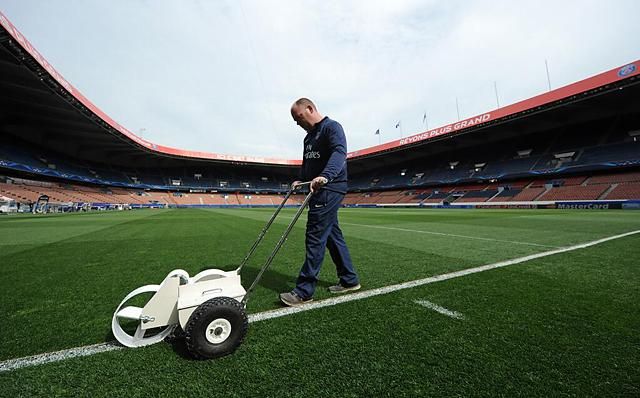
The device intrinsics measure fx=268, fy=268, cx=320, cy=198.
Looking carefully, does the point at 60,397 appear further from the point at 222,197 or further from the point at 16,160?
the point at 222,197

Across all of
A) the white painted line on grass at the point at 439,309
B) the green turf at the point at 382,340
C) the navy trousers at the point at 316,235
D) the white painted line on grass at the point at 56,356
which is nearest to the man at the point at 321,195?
the navy trousers at the point at 316,235

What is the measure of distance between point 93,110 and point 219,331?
33.7 metres

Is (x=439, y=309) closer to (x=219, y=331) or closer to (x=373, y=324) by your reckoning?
(x=373, y=324)

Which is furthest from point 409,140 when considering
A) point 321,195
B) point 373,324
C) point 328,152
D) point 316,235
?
point 373,324

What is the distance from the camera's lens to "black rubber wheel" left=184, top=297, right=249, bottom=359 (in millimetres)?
1564

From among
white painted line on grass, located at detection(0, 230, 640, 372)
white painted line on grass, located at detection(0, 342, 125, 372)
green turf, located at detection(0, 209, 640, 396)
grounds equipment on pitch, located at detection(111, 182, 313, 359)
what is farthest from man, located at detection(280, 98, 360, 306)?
white painted line on grass, located at detection(0, 342, 125, 372)

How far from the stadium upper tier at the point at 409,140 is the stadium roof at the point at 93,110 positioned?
87 mm

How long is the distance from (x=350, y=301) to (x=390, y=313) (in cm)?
43

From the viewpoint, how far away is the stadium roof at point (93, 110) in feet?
63.3

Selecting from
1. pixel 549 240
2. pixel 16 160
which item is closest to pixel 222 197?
pixel 16 160

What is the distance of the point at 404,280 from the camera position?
10.2ft

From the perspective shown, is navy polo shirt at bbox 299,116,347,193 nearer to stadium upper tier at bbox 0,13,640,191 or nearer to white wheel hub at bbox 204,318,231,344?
white wheel hub at bbox 204,318,231,344

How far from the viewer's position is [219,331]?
168 centimetres

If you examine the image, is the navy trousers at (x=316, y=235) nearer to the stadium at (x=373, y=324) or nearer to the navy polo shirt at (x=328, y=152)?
the navy polo shirt at (x=328, y=152)
